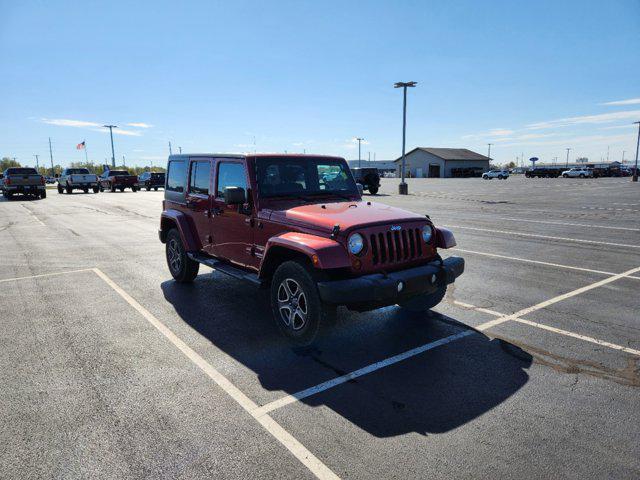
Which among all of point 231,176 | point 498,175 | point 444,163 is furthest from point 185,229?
point 444,163

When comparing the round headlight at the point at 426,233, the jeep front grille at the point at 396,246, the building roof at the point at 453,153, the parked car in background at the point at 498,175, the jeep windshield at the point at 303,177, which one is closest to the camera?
the jeep front grille at the point at 396,246

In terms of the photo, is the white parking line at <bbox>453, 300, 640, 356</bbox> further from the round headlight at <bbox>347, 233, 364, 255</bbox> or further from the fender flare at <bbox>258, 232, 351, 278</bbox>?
the fender flare at <bbox>258, 232, 351, 278</bbox>

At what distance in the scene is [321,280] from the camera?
4.24 meters

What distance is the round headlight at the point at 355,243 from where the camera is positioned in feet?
13.8

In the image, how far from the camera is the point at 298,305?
4.47 meters

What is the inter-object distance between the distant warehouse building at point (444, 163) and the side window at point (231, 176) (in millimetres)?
81506

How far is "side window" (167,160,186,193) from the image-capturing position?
696 cm

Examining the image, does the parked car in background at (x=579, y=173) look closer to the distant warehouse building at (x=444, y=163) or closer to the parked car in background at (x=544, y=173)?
the parked car in background at (x=544, y=173)

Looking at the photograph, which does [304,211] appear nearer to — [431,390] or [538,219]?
[431,390]

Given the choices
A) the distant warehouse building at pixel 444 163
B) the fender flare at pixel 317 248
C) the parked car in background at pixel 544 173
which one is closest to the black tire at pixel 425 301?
the fender flare at pixel 317 248

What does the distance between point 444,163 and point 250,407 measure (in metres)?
84.4

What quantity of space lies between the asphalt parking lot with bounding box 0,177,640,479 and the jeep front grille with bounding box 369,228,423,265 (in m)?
0.94

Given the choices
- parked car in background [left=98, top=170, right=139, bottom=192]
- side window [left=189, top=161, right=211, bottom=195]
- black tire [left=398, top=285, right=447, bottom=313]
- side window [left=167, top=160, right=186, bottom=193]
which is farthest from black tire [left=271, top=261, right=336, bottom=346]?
parked car in background [left=98, top=170, right=139, bottom=192]

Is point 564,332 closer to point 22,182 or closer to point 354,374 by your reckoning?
point 354,374
